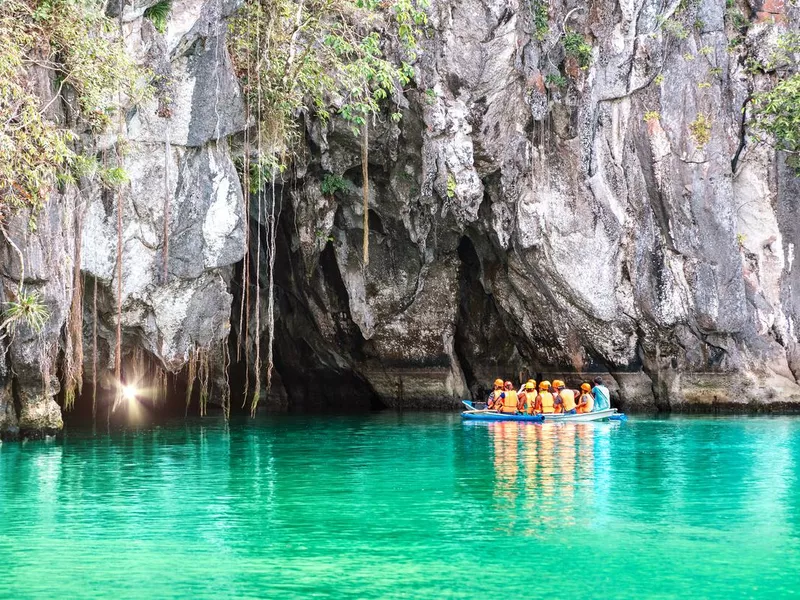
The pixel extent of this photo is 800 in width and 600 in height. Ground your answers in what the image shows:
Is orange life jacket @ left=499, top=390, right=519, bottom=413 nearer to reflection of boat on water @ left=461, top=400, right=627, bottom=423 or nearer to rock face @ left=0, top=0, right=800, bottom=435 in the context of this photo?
reflection of boat on water @ left=461, top=400, right=627, bottom=423

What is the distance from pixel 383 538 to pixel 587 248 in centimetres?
1517

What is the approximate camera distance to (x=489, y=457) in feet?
45.9

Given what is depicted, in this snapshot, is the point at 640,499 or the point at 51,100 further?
the point at 51,100

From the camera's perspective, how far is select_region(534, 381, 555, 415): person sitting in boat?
2034cm

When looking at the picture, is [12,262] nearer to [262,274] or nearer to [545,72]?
[262,274]

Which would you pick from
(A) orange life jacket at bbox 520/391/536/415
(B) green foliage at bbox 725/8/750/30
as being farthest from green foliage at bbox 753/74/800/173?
(A) orange life jacket at bbox 520/391/536/415

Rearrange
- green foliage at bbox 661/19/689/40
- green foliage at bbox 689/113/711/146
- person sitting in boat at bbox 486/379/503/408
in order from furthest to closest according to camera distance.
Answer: green foliage at bbox 689/113/711/146, green foliage at bbox 661/19/689/40, person sitting in boat at bbox 486/379/503/408

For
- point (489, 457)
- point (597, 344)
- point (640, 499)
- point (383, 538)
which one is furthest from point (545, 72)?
point (383, 538)

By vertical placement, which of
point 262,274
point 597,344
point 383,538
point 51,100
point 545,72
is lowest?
point 383,538

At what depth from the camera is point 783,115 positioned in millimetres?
21672

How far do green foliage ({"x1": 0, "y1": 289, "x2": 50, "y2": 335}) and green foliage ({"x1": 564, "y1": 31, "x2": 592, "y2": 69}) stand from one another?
12504 mm

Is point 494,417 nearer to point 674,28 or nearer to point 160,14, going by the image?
point 674,28

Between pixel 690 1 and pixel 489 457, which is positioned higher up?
pixel 690 1

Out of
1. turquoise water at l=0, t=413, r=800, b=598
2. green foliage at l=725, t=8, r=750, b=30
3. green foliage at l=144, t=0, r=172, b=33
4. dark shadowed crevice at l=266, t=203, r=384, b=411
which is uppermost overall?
green foliage at l=725, t=8, r=750, b=30
